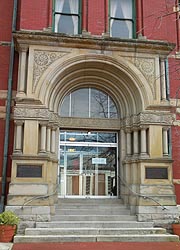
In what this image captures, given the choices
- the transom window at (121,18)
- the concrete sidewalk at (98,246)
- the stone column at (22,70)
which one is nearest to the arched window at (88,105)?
the stone column at (22,70)

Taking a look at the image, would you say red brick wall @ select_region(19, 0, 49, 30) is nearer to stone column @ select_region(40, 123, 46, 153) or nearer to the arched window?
the arched window

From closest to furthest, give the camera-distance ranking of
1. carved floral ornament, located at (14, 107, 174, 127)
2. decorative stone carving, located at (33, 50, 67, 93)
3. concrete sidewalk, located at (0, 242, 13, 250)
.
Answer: concrete sidewalk, located at (0, 242, 13, 250), carved floral ornament, located at (14, 107, 174, 127), decorative stone carving, located at (33, 50, 67, 93)

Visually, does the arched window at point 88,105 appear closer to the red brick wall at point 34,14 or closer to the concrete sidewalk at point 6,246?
the red brick wall at point 34,14

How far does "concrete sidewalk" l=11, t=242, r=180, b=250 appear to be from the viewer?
785 centimetres

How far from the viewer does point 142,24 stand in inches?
460

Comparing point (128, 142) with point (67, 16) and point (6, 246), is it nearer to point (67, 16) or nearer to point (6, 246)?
point (67, 16)

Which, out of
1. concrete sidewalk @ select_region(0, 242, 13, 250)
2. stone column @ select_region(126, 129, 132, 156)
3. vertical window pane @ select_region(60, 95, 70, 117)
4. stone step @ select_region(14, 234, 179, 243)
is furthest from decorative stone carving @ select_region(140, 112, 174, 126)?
concrete sidewalk @ select_region(0, 242, 13, 250)

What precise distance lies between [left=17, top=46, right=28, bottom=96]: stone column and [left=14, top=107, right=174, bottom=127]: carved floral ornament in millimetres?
697

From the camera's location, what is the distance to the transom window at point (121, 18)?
470 inches

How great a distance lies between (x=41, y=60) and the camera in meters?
10.6

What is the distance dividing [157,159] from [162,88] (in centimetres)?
259

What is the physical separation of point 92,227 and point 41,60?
5689mm

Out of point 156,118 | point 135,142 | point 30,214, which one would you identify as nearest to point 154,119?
point 156,118

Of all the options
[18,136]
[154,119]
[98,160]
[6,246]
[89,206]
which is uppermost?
[154,119]
